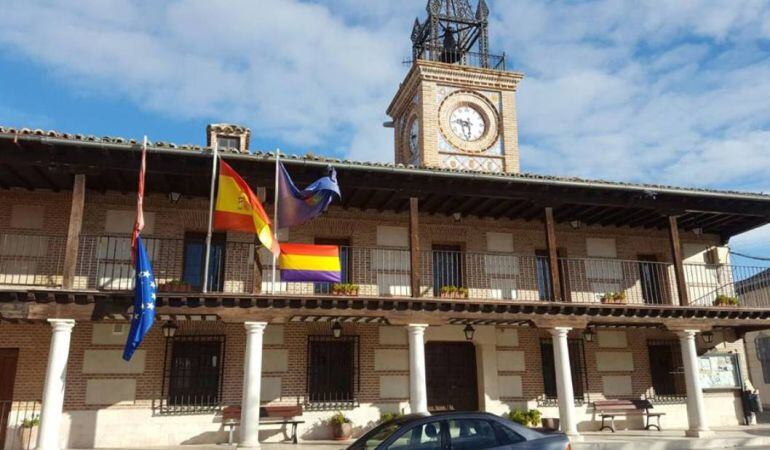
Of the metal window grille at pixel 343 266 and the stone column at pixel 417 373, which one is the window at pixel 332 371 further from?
the stone column at pixel 417 373

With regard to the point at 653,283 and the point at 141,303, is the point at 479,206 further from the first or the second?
the point at 141,303

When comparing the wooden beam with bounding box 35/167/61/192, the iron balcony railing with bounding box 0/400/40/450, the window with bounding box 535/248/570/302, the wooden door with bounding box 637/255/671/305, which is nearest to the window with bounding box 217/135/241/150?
the wooden beam with bounding box 35/167/61/192

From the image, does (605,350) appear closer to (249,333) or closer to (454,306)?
(454,306)

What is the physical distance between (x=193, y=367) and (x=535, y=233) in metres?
9.69

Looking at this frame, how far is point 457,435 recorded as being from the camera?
7293 mm

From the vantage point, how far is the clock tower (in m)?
21.2

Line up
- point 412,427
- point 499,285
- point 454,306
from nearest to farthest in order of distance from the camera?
point 412,427 → point 454,306 → point 499,285

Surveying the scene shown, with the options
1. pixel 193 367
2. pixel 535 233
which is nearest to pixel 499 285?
pixel 535 233

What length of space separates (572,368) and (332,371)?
6594 mm

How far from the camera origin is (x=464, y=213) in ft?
54.0

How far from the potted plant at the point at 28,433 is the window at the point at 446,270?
375 inches

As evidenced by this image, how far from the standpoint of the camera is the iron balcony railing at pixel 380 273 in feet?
44.9

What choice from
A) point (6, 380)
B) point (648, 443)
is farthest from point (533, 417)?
point (6, 380)

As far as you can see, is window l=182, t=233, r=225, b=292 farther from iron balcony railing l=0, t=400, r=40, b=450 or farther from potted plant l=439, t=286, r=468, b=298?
potted plant l=439, t=286, r=468, b=298
